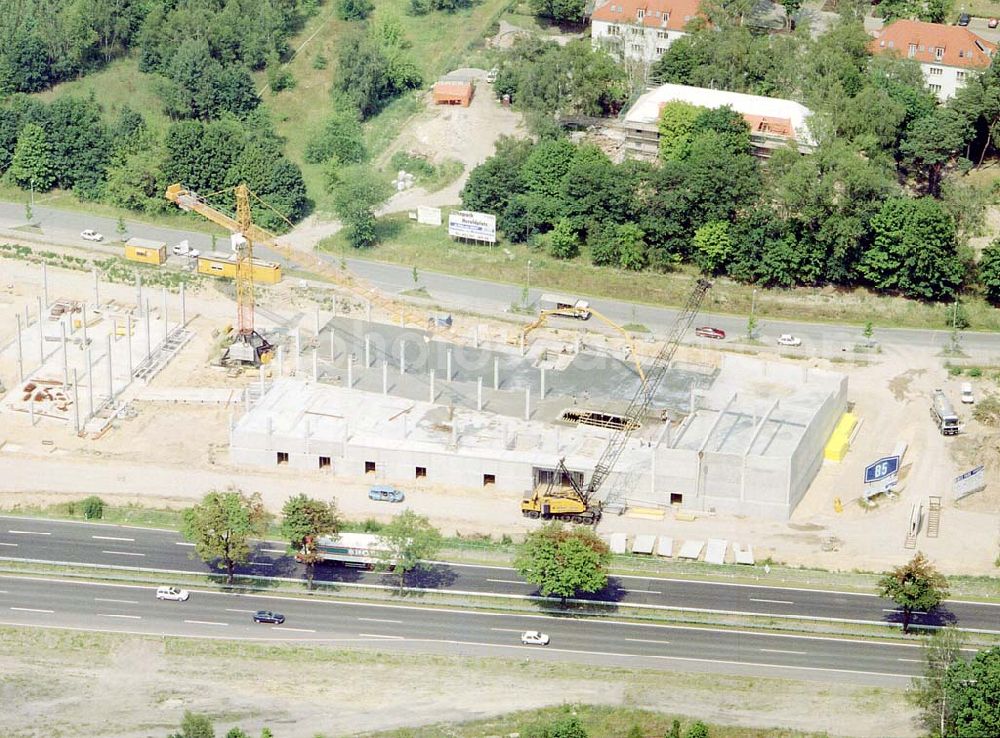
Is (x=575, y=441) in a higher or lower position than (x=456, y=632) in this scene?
higher

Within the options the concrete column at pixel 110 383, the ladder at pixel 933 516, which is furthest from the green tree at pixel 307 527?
the ladder at pixel 933 516

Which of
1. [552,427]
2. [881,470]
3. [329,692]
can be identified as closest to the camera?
[329,692]

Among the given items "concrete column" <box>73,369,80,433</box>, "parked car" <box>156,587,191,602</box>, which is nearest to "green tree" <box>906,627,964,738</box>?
"parked car" <box>156,587,191,602</box>

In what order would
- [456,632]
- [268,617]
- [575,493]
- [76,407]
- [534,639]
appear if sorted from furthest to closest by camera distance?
[76,407] < [575,493] < [268,617] < [456,632] < [534,639]

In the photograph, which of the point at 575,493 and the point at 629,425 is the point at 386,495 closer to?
the point at 575,493

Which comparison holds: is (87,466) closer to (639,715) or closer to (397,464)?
(397,464)

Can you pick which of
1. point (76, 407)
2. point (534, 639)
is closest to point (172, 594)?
point (534, 639)

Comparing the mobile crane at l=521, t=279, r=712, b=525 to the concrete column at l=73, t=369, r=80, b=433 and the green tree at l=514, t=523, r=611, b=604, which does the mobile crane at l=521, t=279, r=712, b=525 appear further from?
the concrete column at l=73, t=369, r=80, b=433

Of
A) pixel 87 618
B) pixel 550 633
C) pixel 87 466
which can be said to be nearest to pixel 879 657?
pixel 550 633
